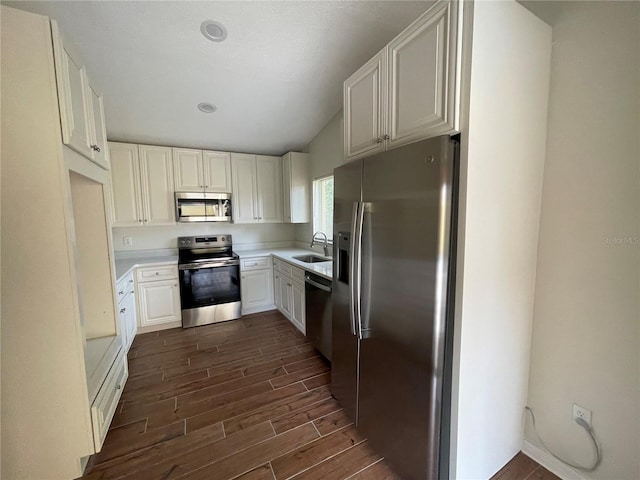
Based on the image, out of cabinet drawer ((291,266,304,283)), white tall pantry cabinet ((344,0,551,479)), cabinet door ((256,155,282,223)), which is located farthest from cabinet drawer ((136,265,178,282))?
white tall pantry cabinet ((344,0,551,479))

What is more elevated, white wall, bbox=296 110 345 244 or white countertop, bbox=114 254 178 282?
white wall, bbox=296 110 345 244

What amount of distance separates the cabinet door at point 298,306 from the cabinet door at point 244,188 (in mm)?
1498

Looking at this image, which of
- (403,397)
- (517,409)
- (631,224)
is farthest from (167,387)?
(631,224)

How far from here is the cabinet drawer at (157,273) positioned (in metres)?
3.17

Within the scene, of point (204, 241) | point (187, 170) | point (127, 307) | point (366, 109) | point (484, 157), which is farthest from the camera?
point (204, 241)

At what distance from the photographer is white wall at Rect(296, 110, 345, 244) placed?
131 inches

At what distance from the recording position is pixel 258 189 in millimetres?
4078

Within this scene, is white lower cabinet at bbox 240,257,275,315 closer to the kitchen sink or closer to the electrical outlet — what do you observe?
the kitchen sink

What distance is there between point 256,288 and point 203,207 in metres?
1.41

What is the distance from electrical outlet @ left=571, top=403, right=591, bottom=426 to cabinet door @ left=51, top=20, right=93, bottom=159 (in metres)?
2.93

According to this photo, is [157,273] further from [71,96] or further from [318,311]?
[71,96]

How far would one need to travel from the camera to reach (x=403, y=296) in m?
1.31

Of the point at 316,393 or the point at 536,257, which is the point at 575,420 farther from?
the point at 316,393

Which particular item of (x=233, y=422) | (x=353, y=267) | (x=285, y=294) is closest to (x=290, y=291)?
(x=285, y=294)
